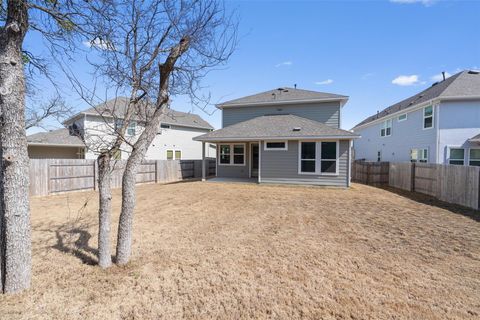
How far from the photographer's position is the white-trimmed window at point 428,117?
46.9 ft

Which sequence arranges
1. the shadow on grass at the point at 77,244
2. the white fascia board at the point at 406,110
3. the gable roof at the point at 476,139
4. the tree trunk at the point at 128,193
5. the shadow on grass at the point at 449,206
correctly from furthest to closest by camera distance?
the white fascia board at the point at 406,110 < the gable roof at the point at 476,139 < the shadow on grass at the point at 449,206 < the shadow on grass at the point at 77,244 < the tree trunk at the point at 128,193

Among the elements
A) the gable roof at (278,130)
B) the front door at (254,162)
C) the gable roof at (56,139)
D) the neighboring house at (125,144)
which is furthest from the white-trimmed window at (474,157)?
the gable roof at (56,139)

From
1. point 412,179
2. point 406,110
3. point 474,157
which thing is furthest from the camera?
point 406,110

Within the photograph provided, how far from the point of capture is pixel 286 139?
12375 mm

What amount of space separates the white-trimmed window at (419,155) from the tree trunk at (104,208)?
17.8m

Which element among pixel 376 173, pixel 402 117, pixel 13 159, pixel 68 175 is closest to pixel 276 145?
pixel 376 173

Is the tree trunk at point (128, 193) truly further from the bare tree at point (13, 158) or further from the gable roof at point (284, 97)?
the gable roof at point (284, 97)

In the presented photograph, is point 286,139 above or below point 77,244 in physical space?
above

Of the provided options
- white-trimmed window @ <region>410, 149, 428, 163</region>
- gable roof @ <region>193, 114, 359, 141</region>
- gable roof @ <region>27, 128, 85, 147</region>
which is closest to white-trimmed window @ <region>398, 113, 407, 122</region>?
white-trimmed window @ <region>410, 149, 428, 163</region>

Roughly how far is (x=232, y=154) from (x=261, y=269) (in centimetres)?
1216

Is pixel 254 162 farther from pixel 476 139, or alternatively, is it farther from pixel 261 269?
pixel 476 139

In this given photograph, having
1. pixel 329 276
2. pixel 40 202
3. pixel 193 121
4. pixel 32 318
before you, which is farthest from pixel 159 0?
pixel 193 121

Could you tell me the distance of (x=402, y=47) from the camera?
11.6 metres

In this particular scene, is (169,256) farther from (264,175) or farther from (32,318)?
(264,175)
